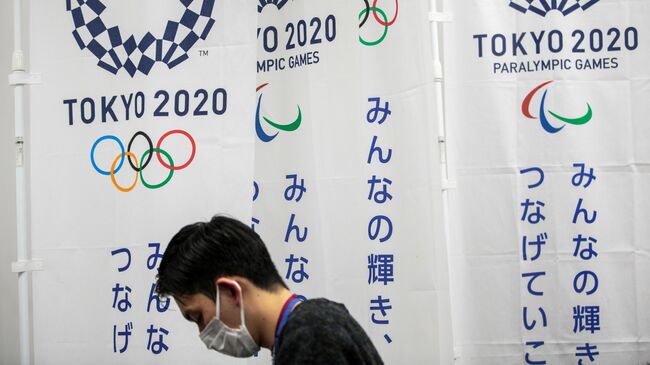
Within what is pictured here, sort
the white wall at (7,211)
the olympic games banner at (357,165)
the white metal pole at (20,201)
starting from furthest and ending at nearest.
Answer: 1. the white wall at (7,211)
2. the white metal pole at (20,201)
3. the olympic games banner at (357,165)

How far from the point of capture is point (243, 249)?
3.94 feet

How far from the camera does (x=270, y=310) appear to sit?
3.96 feet

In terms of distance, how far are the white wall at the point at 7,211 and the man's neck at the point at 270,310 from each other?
98.0 inches

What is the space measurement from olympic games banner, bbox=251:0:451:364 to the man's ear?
1556 millimetres

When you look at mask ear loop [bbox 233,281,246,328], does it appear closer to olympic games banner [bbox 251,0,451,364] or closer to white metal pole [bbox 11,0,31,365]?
olympic games banner [bbox 251,0,451,364]

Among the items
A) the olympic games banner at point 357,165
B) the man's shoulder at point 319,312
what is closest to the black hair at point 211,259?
the man's shoulder at point 319,312

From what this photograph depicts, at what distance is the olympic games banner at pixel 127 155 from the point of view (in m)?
2.83

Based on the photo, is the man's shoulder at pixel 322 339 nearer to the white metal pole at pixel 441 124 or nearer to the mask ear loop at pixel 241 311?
the mask ear loop at pixel 241 311

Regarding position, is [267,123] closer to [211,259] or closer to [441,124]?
[441,124]

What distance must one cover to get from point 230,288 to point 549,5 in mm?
2108

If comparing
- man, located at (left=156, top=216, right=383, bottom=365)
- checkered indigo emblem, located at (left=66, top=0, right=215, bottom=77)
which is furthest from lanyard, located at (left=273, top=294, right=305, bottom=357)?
checkered indigo emblem, located at (left=66, top=0, right=215, bottom=77)

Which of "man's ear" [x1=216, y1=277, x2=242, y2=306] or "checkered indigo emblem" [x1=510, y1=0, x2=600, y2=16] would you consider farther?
"checkered indigo emblem" [x1=510, y1=0, x2=600, y2=16]

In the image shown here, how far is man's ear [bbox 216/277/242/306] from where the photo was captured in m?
1.20

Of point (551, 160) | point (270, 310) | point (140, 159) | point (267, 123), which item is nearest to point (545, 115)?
point (551, 160)
